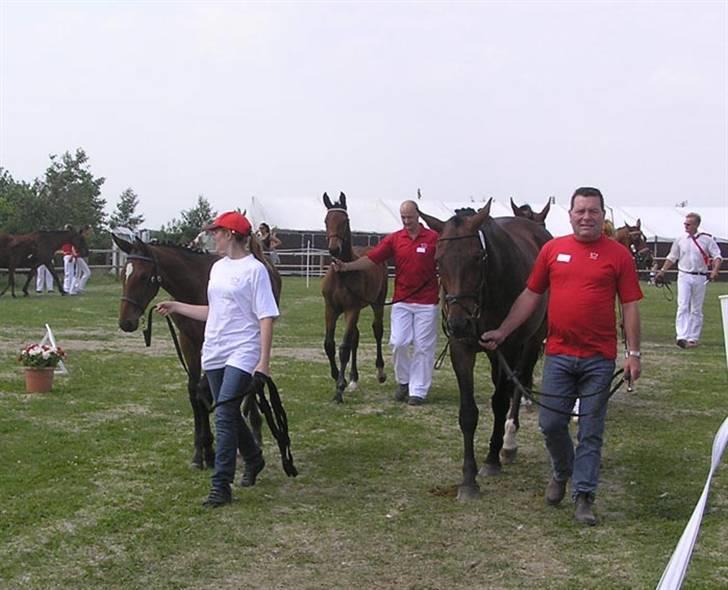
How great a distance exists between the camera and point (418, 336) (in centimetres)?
979

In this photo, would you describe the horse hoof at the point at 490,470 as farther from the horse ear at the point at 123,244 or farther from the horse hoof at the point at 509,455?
the horse ear at the point at 123,244

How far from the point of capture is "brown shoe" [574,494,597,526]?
18.5 feet

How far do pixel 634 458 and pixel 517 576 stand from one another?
3.09m

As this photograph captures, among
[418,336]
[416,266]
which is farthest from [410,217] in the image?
[418,336]

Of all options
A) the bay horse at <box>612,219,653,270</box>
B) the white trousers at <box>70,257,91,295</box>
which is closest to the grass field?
the bay horse at <box>612,219,653,270</box>

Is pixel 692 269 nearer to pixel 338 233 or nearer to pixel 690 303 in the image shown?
pixel 690 303

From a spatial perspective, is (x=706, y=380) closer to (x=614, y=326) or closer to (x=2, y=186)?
(x=614, y=326)

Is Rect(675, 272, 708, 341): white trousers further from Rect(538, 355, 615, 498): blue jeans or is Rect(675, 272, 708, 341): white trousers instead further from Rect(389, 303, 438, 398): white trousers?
Rect(538, 355, 615, 498): blue jeans

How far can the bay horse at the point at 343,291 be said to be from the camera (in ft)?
33.6

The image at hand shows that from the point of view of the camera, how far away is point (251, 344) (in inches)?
235

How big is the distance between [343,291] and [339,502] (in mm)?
4726

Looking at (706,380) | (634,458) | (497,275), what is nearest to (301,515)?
(497,275)

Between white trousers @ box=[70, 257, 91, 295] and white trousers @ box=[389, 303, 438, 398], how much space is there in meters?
19.3

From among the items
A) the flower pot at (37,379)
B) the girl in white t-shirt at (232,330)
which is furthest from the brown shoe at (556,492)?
the flower pot at (37,379)
